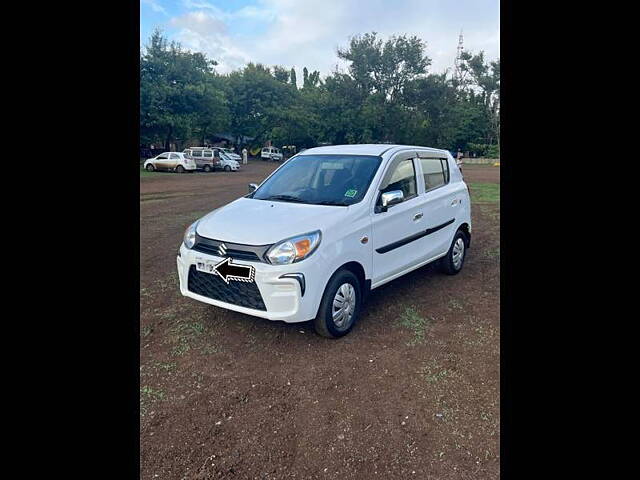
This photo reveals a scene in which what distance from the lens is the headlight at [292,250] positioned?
3.32 m

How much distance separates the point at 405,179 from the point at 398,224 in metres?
0.61

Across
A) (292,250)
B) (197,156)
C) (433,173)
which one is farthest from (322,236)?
(197,156)

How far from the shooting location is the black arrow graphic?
335 centimetres

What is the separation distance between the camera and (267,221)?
368 centimetres

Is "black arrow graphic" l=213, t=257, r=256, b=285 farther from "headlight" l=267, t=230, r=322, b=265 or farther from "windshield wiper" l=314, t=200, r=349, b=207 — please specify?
"windshield wiper" l=314, t=200, r=349, b=207

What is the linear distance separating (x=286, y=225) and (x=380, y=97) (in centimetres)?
3278

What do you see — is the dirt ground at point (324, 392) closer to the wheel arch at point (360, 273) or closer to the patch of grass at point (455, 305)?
the patch of grass at point (455, 305)

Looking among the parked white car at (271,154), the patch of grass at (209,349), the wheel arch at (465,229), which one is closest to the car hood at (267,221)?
the patch of grass at (209,349)

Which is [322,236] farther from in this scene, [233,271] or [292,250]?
[233,271]

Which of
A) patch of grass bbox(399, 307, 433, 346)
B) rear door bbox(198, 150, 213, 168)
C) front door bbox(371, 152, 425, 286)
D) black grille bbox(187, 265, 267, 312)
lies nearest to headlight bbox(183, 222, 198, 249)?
black grille bbox(187, 265, 267, 312)

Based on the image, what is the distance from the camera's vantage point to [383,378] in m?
3.10
